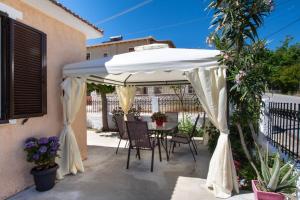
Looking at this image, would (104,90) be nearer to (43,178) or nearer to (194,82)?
(43,178)

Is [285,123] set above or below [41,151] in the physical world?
above

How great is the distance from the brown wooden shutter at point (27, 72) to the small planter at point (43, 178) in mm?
1023

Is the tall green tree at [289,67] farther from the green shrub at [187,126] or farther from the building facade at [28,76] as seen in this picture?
the building facade at [28,76]

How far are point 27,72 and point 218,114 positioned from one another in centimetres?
352

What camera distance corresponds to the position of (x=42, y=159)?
374 cm

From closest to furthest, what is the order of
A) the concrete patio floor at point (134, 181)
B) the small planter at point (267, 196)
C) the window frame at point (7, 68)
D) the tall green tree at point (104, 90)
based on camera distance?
the small planter at point (267, 196)
the window frame at point (7, 68)
the concrete patio floor at point (134, 181)
the tall green tree at point (104, 90)

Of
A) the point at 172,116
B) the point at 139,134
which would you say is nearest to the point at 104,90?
the point at 172,116

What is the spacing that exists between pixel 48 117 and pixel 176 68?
285cm

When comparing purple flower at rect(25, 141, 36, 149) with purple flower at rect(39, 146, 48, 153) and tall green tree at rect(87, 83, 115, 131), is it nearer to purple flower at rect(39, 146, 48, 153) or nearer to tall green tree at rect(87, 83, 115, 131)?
purple flower at rect(39, 146, 48, 153)

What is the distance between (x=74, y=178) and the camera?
4.39m

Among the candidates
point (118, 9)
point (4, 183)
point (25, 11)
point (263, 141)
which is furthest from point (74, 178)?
point (118, 9)

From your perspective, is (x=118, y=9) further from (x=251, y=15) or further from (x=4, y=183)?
(x=4, y=183)

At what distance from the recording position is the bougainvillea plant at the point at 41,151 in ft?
12.0

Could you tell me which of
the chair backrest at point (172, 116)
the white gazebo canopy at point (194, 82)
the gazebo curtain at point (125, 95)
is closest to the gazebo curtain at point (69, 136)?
the white gazebo canopy at point (194, 82)
